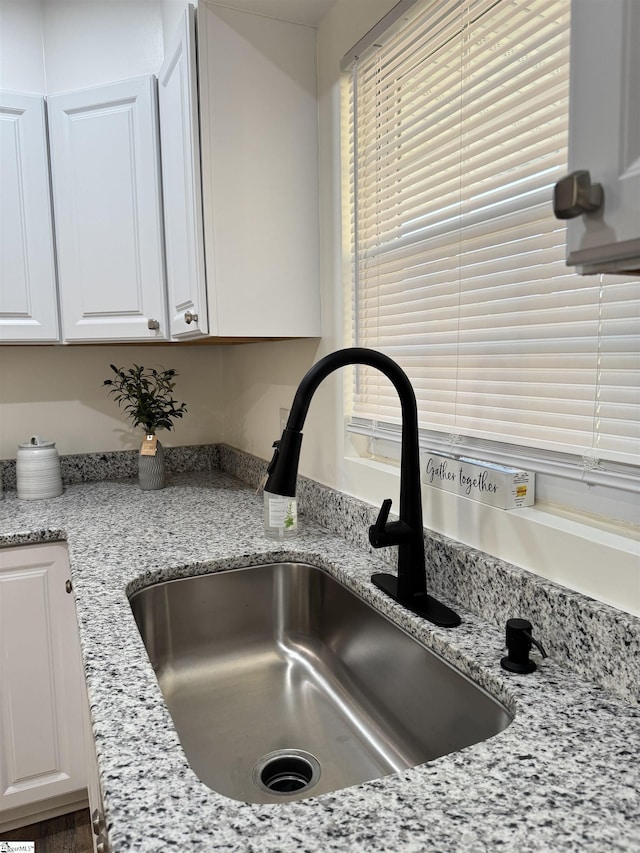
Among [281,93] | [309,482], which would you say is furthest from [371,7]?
[309,482]

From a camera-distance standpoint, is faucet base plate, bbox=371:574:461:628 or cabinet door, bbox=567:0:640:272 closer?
cabinet door, bbox=567:0:640:272

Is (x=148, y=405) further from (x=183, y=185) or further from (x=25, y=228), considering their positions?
(x=183, y=185)

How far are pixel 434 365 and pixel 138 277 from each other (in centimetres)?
106

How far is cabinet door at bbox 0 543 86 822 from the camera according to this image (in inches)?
62.7

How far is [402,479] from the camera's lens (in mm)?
1025

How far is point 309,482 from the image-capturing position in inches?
62.4

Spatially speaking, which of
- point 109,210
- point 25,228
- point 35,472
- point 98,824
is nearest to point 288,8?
point 109,210

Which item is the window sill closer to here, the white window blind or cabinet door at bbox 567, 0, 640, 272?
the white window blind

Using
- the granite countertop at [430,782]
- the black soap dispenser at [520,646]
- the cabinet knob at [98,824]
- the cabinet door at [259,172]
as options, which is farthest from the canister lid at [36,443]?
the black soap dispenser at [520,646]

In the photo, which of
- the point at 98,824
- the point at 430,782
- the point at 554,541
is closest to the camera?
the point at 430,782

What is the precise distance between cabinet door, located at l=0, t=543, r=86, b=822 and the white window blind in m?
1.01

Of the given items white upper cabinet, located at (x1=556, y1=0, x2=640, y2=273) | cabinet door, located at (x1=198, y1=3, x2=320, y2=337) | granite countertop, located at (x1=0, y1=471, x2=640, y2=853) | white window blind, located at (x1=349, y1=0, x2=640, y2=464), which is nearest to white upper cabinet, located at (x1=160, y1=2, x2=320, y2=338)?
cabinet door, located at (x1=198, y1=3, x2=320, y2=337)

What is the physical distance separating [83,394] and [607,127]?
210 centimetres

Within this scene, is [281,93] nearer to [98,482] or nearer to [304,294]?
[304,294]
